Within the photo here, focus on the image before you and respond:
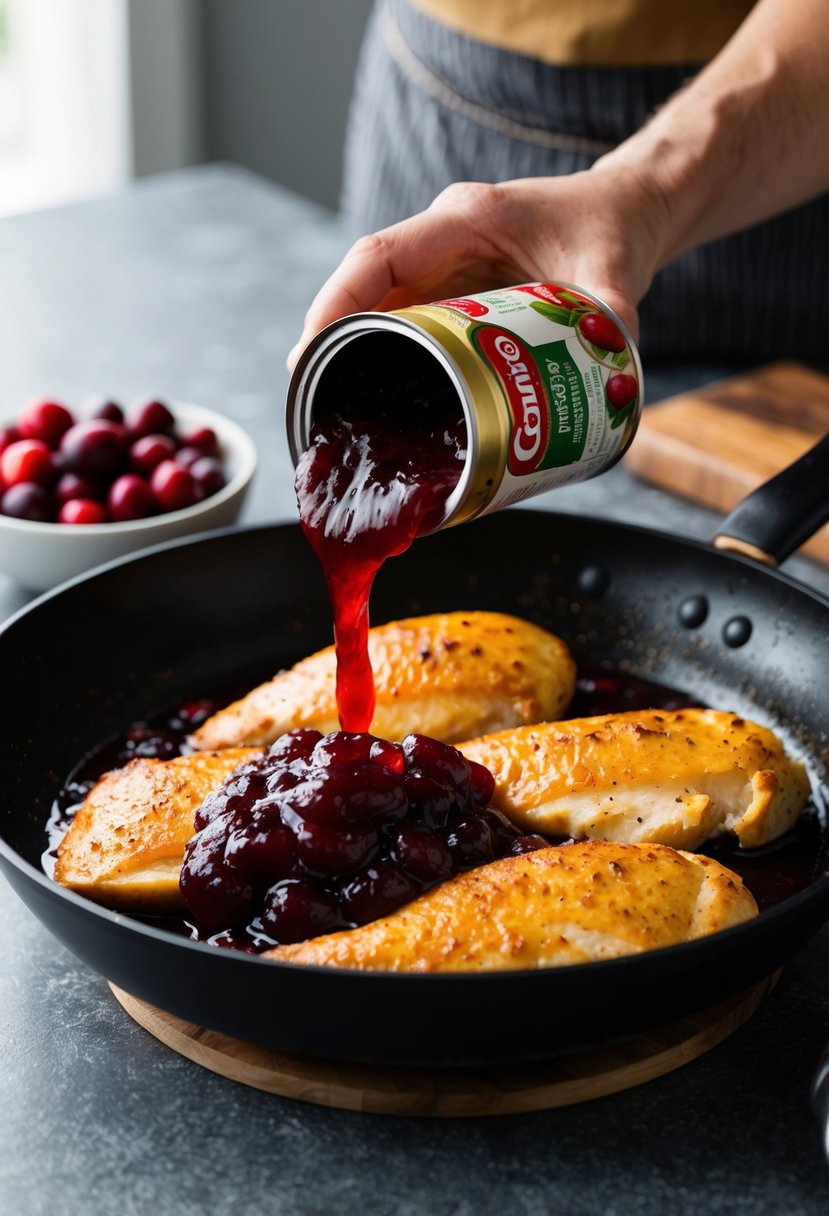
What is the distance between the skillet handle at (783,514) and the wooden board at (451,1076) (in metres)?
0.68

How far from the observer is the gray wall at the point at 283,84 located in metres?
4.94

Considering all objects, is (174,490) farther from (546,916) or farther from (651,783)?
(546,916)

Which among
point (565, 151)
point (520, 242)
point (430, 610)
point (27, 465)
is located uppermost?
point (520, 242)

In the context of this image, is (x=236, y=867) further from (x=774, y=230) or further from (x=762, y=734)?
(x=774, y=230)

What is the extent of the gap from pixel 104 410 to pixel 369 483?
88cm

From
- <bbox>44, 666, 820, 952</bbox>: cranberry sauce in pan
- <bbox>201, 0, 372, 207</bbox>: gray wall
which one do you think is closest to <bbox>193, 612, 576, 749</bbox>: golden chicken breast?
<bbox>44, 666, 820, 952</bbox>: cranberry sauce in pan

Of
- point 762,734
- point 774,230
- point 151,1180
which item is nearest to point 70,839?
point 151,1180

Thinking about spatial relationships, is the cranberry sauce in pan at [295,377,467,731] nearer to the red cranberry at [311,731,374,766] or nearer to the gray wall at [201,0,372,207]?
the red cranberry at [311,731,374,766]

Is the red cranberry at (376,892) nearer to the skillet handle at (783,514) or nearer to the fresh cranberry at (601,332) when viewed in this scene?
the fresh cranberry at (601,332)

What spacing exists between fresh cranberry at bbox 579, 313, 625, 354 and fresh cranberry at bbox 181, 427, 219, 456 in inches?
35.6

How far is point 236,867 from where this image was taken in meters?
1.24

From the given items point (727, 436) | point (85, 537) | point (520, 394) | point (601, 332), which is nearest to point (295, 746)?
point (520, 394)

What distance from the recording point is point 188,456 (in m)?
2.08

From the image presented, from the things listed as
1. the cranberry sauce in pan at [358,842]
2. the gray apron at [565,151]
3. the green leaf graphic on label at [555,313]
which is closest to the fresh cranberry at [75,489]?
the cranberry sauce in pan at [358,842]
